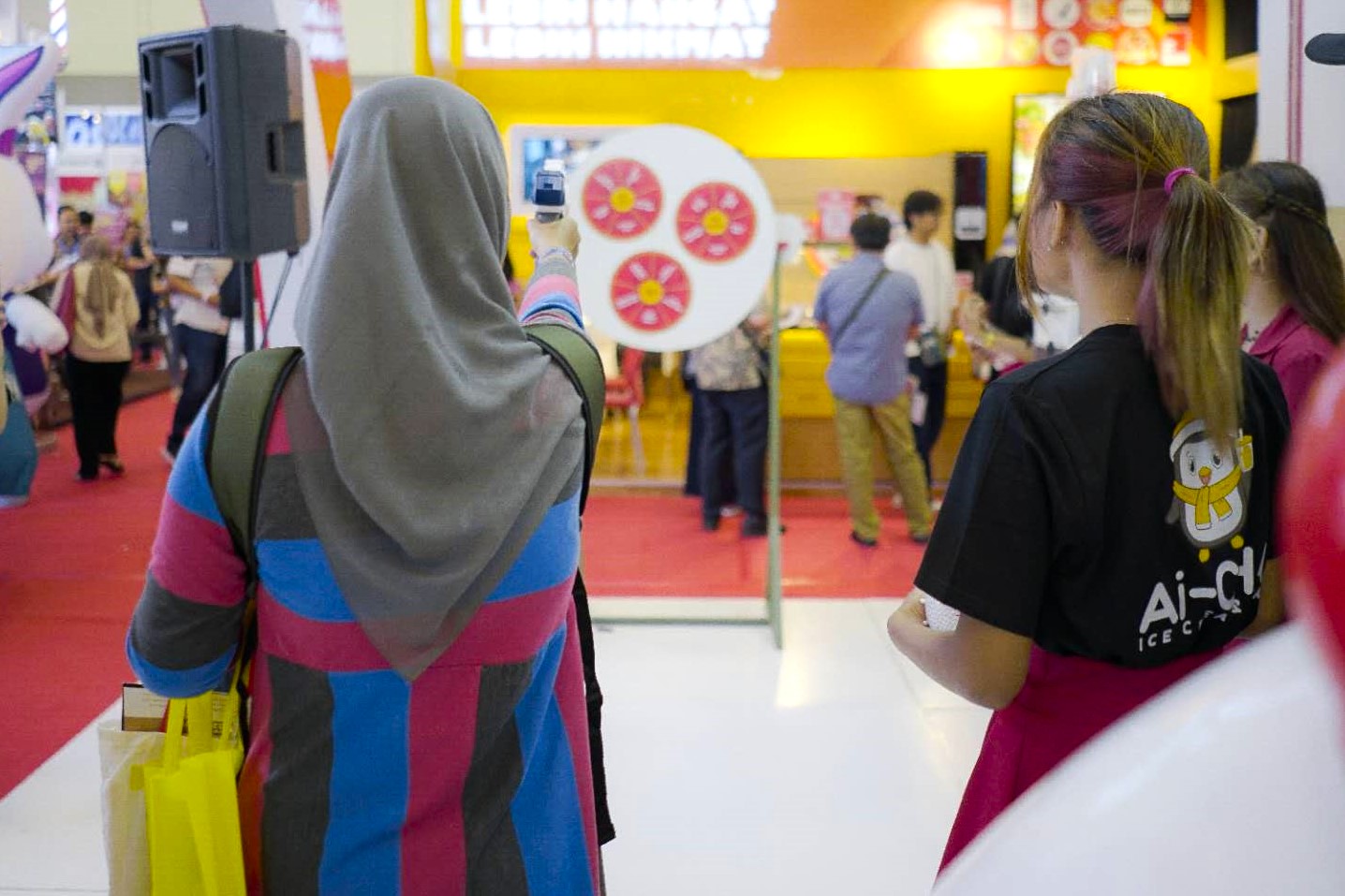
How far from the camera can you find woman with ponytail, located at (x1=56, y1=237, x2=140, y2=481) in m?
6.49

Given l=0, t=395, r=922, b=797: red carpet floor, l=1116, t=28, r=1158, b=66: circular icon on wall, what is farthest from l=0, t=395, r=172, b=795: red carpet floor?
l=1116, t=28, r=1158, b=66: circular icon on wall

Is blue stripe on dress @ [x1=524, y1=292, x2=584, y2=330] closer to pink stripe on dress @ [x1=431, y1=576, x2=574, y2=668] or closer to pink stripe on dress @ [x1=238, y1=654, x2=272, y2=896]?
pink stripe on dress @ [x1=431, y1=576, x2=574, y2=668]

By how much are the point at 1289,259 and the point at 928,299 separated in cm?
416

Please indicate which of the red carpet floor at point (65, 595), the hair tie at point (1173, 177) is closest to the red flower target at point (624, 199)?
the red carpet floor at point (65, 595)

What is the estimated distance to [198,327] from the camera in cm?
660

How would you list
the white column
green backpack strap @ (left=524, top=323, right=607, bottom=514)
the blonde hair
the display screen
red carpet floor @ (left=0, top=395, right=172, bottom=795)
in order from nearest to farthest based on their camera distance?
the blonde hair < green backpack strap @ (left=524, top=323, right=607, bottom=514) < the white column < red carpet floor @ (left=0, top=395, right=172, bottom=795) < the display screen

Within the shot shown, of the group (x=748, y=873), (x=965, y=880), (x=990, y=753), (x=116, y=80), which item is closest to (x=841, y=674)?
(x=748, y=873)

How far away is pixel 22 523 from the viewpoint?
584cm

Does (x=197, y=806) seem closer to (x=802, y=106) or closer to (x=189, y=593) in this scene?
(x=189, y=593)

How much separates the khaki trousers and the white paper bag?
4389 millimetres

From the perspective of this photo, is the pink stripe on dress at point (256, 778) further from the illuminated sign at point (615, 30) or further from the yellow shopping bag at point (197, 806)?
the illuminated sign at point (615, 30)

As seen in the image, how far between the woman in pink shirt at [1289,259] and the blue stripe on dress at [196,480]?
1.47m

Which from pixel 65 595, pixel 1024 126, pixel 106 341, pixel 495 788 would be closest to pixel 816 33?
pixel 1024 126

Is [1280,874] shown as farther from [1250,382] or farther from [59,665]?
[59,665]
